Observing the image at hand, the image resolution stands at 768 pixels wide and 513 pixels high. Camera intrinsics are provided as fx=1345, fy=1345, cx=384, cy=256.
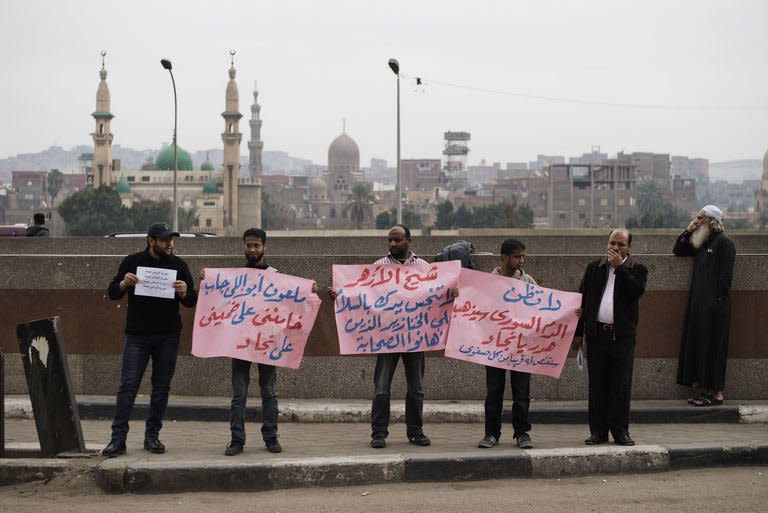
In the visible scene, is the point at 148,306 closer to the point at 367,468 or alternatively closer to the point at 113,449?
the point at 113,449

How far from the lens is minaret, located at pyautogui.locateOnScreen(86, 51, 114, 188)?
15538 centimetres

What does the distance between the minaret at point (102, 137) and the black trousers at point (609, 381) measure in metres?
150

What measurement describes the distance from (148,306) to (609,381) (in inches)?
123

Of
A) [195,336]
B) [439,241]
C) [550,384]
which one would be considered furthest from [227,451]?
[439,241]

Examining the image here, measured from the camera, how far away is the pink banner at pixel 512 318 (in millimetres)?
9367

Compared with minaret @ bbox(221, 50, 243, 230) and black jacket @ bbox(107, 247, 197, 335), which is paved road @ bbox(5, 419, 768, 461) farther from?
minaret @ bbox(221, 50, 243, 230)

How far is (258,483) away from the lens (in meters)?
8.21

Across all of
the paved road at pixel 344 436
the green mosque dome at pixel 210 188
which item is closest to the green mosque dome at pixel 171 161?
the green mosque dome at pixel 210 188

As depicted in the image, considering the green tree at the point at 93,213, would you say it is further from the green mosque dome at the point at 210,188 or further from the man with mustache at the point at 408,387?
the man with mustache at the point at 408,387

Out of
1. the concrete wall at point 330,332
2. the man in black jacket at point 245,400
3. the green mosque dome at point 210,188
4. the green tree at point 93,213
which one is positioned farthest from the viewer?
the green mosque dome at point 210,188

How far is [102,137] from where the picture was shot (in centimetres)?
15775

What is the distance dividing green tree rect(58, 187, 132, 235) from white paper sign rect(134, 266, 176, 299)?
126087mm

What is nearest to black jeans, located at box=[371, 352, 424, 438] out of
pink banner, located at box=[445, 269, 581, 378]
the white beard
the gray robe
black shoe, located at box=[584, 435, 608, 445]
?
pink banner, located at box=[445, 269, 581, 378]

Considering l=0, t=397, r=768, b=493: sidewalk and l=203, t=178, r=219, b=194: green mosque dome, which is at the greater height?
l=203, t=178, r=219, b=194: green mosque dome
